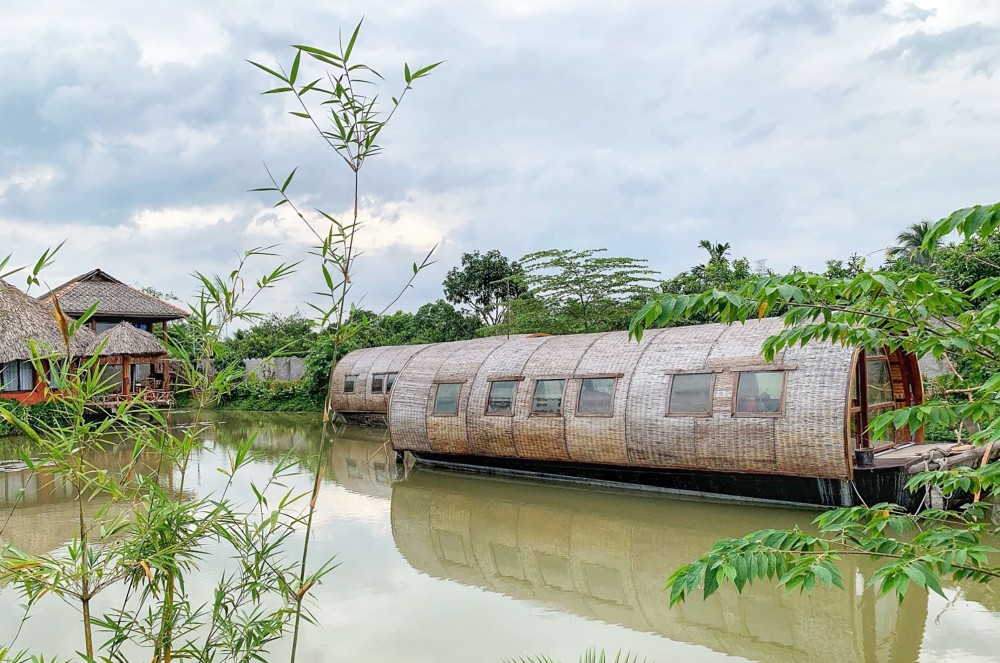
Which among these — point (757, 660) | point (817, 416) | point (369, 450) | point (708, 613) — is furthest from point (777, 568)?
point (369, 450)

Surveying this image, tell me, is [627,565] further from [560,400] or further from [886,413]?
[886,413]

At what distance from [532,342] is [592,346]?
117 centimetres

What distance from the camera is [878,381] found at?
834 centimetres

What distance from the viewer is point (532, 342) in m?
10.1

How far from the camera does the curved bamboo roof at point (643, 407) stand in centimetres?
695

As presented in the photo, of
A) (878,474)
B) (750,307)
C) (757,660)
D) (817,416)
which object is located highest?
(750,307)

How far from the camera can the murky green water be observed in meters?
4.33

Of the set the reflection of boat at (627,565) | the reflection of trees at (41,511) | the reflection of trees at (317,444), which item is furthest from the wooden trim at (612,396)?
the reflection of trees at (41,511)

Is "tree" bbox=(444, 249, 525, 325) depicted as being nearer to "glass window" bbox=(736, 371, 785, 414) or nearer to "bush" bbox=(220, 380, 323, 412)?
"bush" bbox=(220, 380, 323, 412)

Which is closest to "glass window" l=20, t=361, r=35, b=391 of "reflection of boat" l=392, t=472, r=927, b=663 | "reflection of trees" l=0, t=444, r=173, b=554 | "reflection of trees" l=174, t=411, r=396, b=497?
"reflection of trees" l=174, t=411, r=396, b=497

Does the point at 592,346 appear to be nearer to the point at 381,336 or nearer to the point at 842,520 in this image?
the point at 842,520

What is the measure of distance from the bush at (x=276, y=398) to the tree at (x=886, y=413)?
63.6 ft

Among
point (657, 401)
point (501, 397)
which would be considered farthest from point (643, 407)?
point (501, 397)

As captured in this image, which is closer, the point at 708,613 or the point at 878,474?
the point at 708,613
